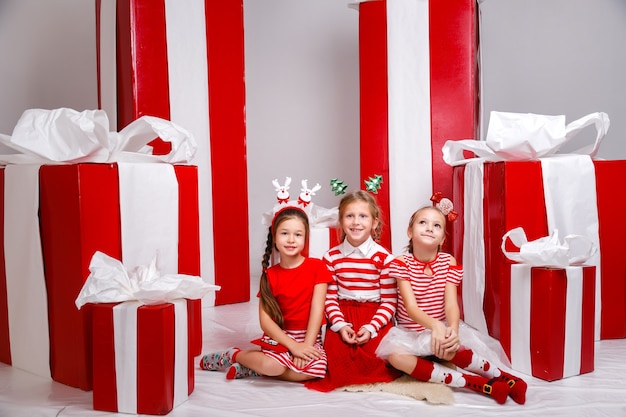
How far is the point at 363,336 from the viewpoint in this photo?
182 centimetres

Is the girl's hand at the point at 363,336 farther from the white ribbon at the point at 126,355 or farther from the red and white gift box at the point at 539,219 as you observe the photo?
the white ribbon at the point at 126,355

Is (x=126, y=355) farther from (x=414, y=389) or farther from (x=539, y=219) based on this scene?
(x=539, y=219)

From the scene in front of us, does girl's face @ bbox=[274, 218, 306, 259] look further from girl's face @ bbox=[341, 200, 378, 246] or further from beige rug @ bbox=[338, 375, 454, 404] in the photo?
beige rug @ bbox=[338, 375, 454, 404]

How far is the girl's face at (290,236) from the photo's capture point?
188 cm

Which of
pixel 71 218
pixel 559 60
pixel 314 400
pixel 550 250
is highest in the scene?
pixel 559 60

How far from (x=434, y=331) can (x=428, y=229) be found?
A: 0.33 meters

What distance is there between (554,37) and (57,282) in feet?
8.19

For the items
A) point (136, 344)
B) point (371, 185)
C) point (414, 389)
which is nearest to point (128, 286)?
point (136, 344)

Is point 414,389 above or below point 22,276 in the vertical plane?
below

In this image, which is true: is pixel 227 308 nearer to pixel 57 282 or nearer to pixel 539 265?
pixel 57 282

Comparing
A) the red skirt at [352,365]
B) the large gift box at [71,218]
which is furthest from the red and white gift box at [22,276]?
the red skirt at [352,365]

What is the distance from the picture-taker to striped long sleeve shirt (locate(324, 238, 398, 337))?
6.32ft

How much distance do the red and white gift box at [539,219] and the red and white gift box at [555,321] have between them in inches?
3.4

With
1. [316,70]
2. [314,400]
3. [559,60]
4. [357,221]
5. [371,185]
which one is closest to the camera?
[314,400]
